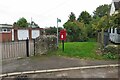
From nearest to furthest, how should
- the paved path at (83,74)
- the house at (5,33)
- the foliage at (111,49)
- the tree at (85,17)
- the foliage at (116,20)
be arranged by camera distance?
1. the paved path at (83,74)
2. the foliage at (111,49)
3. the foliage at (116,20)
4. the house at (5,33)
5. the tree at (85,17)

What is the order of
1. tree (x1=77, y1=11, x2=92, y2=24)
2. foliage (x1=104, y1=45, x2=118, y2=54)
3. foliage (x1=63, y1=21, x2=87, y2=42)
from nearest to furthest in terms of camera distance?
foliage (x1=104, y1=45, x2=118, y2=54)
foliage (x1=63, y1=21, x2=87, y2=42)
tree (x1=77, y1=11, x2=92, y2=24)

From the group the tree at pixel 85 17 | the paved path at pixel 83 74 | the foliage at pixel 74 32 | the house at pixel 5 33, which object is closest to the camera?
the paved path at pixel 83 74

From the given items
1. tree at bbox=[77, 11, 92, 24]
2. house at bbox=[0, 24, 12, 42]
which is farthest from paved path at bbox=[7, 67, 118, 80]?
tree at bbox=[77, 11, 92, 24]

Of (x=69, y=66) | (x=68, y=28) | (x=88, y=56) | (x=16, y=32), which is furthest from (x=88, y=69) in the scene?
(x=16, y=32)

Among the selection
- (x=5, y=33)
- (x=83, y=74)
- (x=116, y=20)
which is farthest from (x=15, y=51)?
(x=5, y=33)

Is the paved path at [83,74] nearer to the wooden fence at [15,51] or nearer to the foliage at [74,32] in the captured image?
the wooden fence at [15,51]

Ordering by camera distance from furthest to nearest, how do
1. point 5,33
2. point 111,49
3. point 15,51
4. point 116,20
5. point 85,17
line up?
point 85,17
point 5,33
point 15,51
point 116,20
point 111,49

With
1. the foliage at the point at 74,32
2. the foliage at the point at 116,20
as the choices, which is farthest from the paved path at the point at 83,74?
the foliage at the point at 74,32

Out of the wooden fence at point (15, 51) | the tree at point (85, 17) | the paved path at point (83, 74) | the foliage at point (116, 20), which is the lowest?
the paved path at point (83, 74)

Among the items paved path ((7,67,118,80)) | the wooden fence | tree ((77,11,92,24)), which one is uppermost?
tree ((77,11,92,24))

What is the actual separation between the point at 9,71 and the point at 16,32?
1112 inches

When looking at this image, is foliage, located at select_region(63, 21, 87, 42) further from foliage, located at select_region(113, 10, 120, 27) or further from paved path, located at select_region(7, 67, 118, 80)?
paved path, located at select_region(7, 67, 118, 80)

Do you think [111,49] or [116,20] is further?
[116,20]

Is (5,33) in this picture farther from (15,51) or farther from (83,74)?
(83,74)
